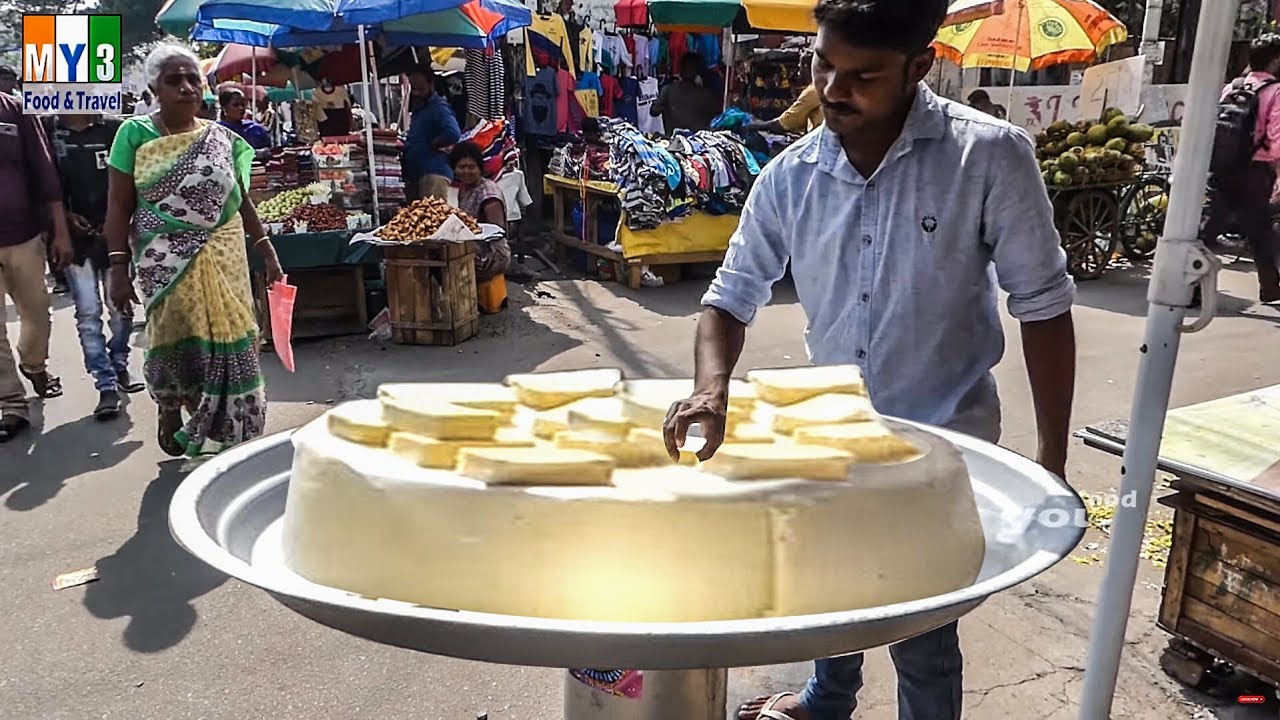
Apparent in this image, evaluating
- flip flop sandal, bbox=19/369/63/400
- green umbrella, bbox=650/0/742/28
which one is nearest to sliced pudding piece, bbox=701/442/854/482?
flip flop sandal, bbox=19/369/63/400

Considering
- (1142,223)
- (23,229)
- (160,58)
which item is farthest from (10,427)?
(1142,223)

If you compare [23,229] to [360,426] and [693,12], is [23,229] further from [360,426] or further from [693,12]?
[693,12]

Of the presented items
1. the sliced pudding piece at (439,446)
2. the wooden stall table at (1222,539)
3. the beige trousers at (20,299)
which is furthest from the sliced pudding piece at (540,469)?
the beige trousers at (20,299)

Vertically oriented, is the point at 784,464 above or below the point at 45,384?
above

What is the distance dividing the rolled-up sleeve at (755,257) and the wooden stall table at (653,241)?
600 cm

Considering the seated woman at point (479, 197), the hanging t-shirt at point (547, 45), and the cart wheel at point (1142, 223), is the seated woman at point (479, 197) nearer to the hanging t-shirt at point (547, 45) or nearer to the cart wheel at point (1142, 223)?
the hanging t-shirt at point (547, 45)

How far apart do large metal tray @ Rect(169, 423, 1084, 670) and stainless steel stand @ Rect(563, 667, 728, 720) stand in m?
0.41

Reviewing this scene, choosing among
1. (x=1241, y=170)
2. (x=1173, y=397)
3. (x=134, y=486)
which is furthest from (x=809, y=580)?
(x=1241, y=170)

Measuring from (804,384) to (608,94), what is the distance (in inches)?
393

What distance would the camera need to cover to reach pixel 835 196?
5.87ft

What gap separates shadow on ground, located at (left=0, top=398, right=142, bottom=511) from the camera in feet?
13.8

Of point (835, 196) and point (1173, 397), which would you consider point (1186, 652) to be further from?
point (1173, 397)

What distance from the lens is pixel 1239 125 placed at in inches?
281

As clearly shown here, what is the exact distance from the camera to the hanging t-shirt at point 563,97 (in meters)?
10.2
